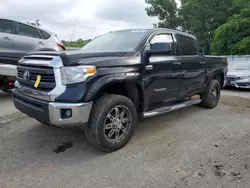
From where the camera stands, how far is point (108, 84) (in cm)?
300

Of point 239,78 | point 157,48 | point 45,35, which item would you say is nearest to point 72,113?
point 157,48

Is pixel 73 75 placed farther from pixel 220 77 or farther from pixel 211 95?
pixel 220 77

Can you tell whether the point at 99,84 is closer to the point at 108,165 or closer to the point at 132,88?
the point at 132,88

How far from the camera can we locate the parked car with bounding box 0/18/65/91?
18.0ft

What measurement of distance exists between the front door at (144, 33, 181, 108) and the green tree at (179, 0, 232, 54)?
81.2 feet

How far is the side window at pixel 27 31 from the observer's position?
6.36m

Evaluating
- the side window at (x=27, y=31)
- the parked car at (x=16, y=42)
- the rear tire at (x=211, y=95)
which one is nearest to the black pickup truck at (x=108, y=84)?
the rear tire at (x=211, y=95)

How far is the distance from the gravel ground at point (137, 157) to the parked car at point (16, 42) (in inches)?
61.0

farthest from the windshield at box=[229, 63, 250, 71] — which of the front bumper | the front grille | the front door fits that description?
the front grille

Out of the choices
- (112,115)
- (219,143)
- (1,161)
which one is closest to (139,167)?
(112,115)

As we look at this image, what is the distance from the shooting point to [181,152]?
319 centimetres

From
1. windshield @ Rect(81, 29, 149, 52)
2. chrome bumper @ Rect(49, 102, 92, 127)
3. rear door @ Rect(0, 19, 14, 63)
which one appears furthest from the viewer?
rear door @ Rect(0, 19, 14, 63)

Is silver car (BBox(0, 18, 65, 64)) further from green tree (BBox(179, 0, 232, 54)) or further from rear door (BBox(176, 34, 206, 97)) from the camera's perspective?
green tree (BBox(179, 0, 232, 54))

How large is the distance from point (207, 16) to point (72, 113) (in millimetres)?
28301
